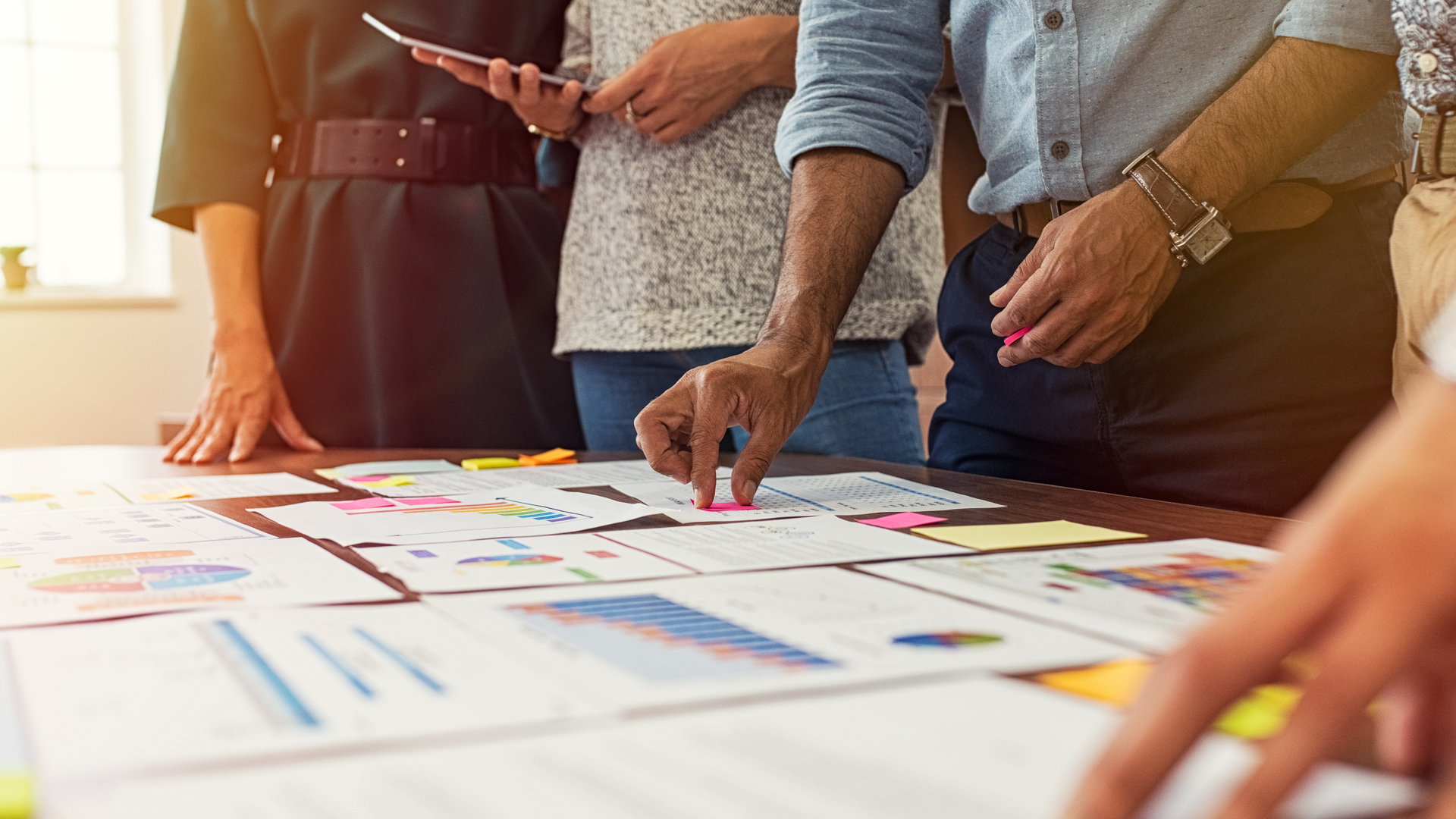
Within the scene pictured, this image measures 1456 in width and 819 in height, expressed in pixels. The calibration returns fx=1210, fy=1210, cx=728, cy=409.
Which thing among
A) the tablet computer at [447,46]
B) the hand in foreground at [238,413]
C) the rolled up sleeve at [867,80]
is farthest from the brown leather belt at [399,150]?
the rolled up sleeve at [867,80]

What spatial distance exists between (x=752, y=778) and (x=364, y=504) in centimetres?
67

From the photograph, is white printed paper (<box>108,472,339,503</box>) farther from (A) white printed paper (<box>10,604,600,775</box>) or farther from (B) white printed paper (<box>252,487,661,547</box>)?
(A) white printed paper (<box>10,604,600,775</box>)

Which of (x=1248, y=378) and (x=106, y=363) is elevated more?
(x=1248, y=378)

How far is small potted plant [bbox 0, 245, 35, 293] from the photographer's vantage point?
3.83m

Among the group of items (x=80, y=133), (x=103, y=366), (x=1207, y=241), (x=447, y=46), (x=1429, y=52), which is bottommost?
(x=103, y=366)

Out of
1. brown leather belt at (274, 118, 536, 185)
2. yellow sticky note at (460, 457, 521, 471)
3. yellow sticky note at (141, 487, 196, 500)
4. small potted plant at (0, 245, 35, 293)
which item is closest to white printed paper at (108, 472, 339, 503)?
yellow sticky note at (141, 487, 196, 500)

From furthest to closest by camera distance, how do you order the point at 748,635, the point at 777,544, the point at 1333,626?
the point at 777,544, the point at 748,635, the point at 1333,626

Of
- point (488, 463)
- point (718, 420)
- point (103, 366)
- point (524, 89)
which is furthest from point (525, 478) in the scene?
point (103, 366)

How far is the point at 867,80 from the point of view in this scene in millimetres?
1232

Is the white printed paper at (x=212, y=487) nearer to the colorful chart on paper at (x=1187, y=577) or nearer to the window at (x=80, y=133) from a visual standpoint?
the colorful chart on paper at (x=1187, y=577)

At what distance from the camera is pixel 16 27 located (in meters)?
3.92

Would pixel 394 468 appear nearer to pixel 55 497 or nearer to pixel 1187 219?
pixel 55 497

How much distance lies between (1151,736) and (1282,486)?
78 cm

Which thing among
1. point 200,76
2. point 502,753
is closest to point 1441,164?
point 502,753
